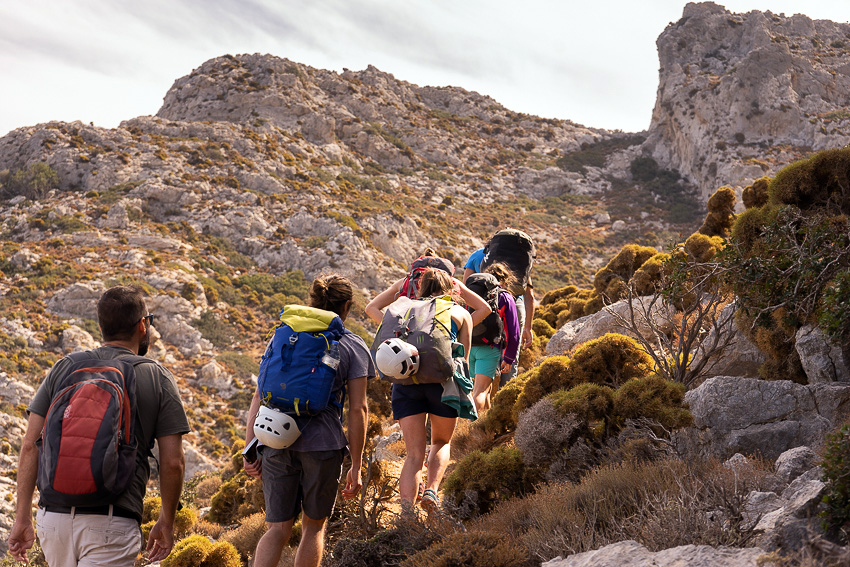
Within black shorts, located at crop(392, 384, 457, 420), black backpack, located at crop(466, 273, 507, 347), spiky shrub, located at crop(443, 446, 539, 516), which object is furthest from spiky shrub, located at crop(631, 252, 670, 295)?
black shorts, located at crop(392, 384, 457, 420)

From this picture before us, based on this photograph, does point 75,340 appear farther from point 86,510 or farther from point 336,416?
point 86,510

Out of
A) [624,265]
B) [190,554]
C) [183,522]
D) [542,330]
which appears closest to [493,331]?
[190,554]

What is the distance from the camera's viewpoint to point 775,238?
507cm

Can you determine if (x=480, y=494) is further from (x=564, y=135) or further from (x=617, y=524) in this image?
(x=564, y=135)

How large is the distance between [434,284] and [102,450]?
2.49 meters

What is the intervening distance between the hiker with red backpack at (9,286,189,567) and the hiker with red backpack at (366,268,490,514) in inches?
55.6

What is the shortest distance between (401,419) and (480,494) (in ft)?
4.68

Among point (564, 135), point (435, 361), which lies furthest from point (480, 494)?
point (564, 135)

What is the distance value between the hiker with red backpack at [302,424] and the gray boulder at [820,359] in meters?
4.10

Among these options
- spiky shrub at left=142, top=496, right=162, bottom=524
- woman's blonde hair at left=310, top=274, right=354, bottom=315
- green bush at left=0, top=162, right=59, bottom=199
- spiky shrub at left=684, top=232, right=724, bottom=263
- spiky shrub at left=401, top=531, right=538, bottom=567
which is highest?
green bush at left=0, top=162, right=59, bottom=199

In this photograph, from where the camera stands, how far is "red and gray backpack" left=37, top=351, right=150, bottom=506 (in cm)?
256

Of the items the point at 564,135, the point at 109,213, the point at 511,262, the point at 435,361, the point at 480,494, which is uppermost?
the point at 564,135

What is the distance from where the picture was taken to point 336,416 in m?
3.38

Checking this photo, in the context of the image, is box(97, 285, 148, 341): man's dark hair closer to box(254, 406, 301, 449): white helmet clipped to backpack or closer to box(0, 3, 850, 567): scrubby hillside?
box(254, 406, 301, 449): white helmet clipped to backpack
